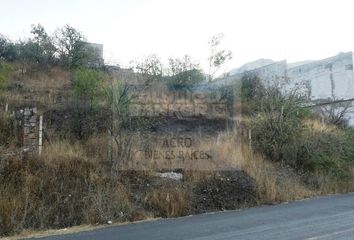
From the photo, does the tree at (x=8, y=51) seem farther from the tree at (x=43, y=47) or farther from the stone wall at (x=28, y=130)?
the stone wall at (x=28, y=130)

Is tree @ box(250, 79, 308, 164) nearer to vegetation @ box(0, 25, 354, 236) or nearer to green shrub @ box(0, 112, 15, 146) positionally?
vegetation @ box(0, 25, 354, 236)

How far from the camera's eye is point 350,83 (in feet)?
84.2

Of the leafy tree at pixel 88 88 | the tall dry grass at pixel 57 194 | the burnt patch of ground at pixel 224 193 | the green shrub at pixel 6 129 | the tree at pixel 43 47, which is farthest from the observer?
the tree at pixel 43 47

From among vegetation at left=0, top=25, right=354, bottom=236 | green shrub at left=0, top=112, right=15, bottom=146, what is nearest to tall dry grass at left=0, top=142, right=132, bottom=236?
vegetation at left=0, top=25, right=354, bottom=236

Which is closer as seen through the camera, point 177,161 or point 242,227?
point 242,227

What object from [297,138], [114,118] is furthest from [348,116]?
[114,118]

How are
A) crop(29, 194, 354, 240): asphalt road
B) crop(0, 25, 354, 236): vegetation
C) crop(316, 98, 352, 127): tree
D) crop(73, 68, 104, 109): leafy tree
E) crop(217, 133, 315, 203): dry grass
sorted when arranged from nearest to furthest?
1. crop(29, 194, 354, 240): asphalt road
2. crop(0, 25, 354, 236): vegetation
3. crop(217, 133, 315, 203): dry grass
4. crop(73, 68, 104, 109): leafy tree
5. crop(316, 98, 352, 127): tree

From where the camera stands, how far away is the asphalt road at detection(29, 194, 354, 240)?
258 inches

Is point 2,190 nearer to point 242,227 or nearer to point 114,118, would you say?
point 114,118

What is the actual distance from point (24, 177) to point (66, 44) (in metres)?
16.8

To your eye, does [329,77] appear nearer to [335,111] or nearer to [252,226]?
[335,111]

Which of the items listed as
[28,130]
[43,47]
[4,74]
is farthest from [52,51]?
[28,130]

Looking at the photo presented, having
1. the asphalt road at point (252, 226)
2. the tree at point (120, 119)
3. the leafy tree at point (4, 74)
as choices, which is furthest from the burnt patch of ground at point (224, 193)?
the leafy tree at point (4, 74)

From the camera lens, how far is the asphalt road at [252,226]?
6562mm
